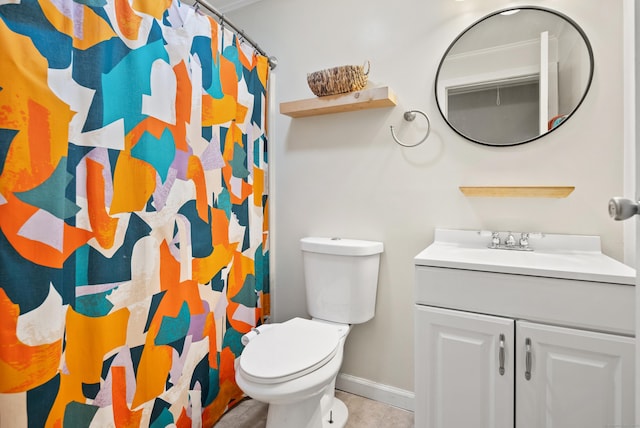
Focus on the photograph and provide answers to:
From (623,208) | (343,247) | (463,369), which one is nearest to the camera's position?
(623,208)

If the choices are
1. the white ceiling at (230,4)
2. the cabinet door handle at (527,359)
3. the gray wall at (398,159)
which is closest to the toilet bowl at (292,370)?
the gray wall at (398,159)

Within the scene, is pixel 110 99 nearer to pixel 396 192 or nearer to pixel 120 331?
pixel 120 331

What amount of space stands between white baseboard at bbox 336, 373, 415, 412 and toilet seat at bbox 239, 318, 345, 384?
21.6 inches

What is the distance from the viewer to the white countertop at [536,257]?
1.01m

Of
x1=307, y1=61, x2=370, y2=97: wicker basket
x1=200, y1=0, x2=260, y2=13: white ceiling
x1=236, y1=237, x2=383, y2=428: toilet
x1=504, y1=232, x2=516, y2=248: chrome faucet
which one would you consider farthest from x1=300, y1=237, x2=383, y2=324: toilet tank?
x1=200, y1=0, x2=260, y2=13: white ceiling

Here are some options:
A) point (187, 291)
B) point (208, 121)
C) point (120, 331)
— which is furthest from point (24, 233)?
point (208, 121)

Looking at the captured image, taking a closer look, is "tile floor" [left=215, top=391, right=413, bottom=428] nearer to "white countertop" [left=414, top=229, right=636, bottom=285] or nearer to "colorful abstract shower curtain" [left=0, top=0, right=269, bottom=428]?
"colorful abstract shower curtain" [left=0, top=0, right=269, bottom=428]

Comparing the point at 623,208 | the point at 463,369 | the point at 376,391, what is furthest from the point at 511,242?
the point at 376,391

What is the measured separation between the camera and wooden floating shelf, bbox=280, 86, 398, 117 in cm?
159

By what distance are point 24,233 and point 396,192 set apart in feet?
4.83

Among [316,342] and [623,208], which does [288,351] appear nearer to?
[316,342]

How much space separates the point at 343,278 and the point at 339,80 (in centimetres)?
100

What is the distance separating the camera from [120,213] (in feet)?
3.81

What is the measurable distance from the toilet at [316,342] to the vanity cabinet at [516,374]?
1.25 ft
